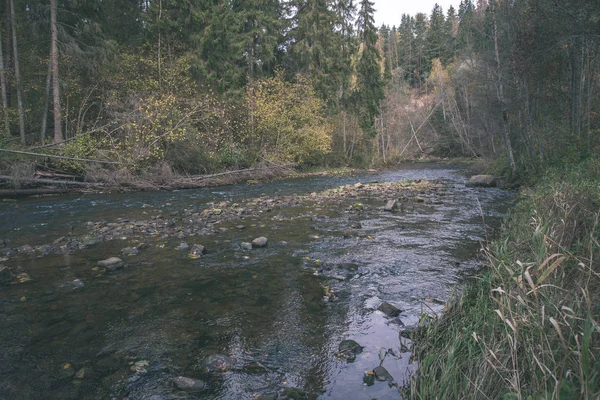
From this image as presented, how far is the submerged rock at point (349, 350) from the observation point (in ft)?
13.1

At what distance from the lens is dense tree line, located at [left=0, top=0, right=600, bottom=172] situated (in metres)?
16.5

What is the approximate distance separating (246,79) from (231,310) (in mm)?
26876

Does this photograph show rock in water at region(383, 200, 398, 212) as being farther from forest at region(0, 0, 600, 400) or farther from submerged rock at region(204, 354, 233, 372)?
submerged rock at region(204, 354, 233, 372)

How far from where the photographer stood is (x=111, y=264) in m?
6.94

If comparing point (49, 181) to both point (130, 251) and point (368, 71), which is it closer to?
point (130, 251)

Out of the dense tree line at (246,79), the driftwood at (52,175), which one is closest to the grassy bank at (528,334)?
the dense tree line at (246,79)

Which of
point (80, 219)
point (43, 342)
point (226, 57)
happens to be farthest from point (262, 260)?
point (226, 57)

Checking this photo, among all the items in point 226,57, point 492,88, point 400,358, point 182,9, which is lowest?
point 400,358

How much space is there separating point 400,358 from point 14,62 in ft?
78.5

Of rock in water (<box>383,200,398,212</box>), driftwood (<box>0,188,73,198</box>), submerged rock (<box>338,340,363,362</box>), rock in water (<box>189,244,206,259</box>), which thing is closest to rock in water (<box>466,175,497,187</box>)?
rock in water (<box>383,200,398,212</box>)

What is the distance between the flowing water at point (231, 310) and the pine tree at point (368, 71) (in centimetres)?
2920

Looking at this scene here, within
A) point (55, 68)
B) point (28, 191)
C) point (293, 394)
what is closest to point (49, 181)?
point (28, 191)

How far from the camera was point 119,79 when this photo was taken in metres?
22.3

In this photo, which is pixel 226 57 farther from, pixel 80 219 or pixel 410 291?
pixel 410 291
